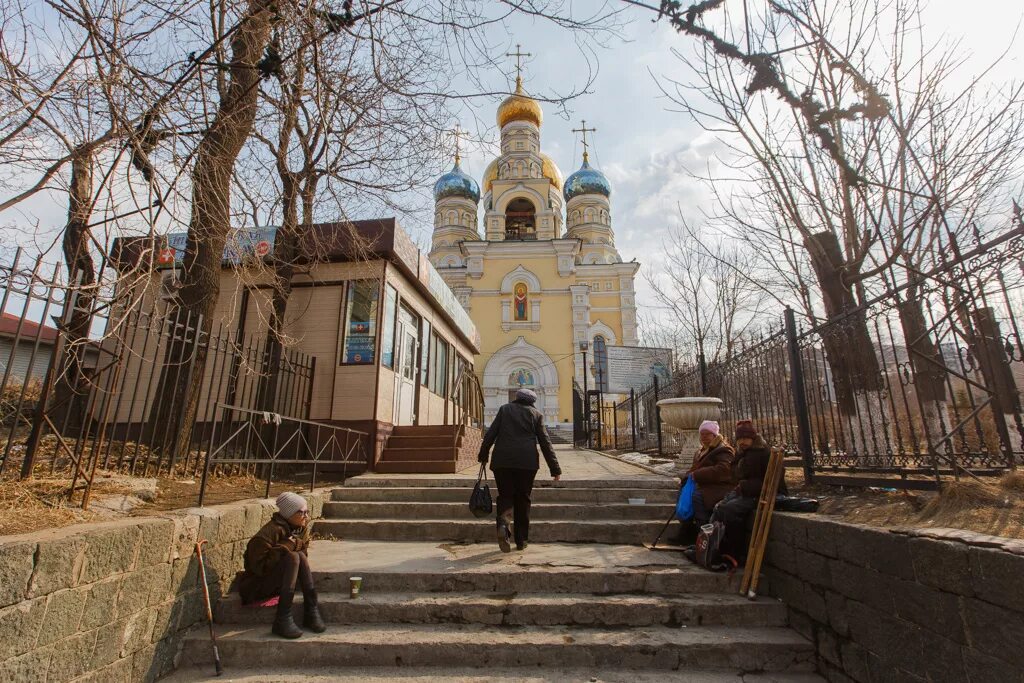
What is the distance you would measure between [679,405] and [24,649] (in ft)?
22.5

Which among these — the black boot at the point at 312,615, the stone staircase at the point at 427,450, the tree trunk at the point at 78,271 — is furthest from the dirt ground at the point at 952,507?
the tree trunk at the point at 78,271

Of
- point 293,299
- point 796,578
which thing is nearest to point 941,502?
point 796,578

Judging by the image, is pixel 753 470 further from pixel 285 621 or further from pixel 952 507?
pixel 285 621

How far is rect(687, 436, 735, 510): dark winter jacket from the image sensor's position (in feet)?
15.3

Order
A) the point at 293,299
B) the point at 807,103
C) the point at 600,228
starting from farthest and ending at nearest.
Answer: the point at 600,228 → the point at 293,299 → the point at 807,103

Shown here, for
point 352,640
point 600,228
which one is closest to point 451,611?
point 352,640

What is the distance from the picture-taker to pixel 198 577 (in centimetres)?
372

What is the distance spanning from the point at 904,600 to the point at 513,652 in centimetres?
236

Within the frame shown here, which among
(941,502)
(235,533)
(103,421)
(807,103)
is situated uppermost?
(807,103)

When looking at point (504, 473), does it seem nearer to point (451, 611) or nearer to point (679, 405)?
point (451, 611)

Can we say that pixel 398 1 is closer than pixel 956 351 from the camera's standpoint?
Yes

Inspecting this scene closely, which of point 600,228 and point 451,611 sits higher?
point 600,228

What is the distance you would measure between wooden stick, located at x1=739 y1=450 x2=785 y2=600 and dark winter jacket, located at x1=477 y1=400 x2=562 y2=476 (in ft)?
5.99

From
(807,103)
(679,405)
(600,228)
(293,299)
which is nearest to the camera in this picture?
(807,103)
